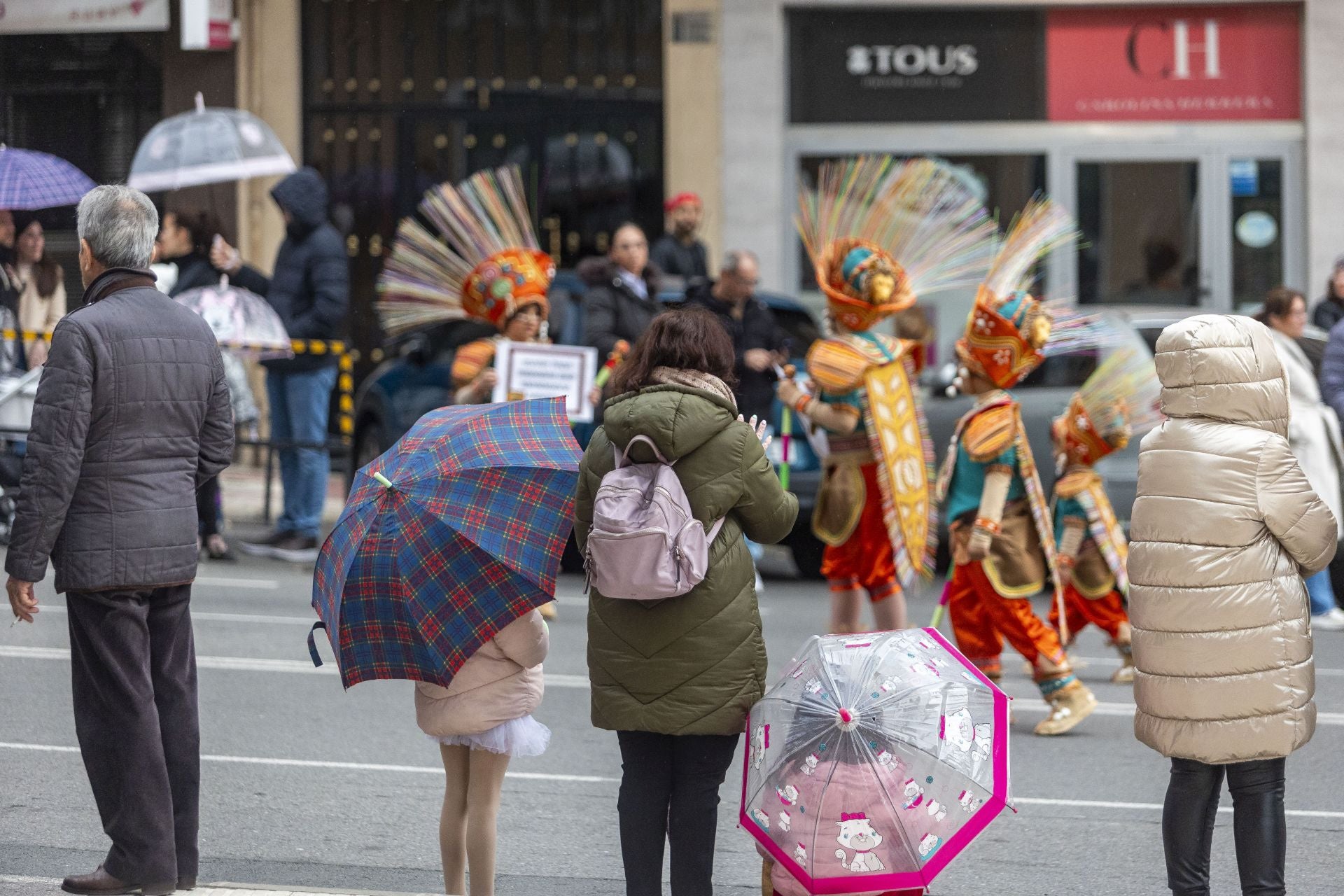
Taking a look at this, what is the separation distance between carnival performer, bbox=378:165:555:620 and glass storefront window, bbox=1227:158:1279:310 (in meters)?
8.85

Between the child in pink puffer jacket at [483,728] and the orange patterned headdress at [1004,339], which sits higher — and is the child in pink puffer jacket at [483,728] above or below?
below

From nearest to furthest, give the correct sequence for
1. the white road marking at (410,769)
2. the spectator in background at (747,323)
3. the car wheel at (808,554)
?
1. the white road marking at (410,769)
2. the spectator in background at (747,323)
3. the car wheel at (808,554)

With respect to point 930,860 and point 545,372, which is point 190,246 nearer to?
point 545,372

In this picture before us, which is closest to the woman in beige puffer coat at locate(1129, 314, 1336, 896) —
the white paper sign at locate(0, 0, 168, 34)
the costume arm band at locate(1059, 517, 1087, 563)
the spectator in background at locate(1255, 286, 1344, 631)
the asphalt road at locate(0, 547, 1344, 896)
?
the asphalt road at locate(0, 547, 1344, 896)

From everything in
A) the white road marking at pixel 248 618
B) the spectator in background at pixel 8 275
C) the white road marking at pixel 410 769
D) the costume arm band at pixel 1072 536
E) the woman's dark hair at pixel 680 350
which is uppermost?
the spectator in background at pixel 8 275

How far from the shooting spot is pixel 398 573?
4.83 m

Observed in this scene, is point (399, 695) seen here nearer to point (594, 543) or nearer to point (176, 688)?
point (176, 688)

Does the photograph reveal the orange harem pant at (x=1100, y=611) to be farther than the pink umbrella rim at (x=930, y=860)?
Yes

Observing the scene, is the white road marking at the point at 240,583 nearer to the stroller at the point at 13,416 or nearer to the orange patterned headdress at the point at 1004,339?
the stroller at the point at 13,416

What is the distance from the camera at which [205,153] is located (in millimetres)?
12359

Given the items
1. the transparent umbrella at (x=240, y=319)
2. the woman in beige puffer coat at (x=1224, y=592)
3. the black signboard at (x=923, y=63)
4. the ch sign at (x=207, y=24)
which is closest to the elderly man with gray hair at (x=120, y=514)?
the woman in beige puffer coat at (x=1224, y=592)

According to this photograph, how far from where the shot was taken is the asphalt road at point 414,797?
5828 millimetres

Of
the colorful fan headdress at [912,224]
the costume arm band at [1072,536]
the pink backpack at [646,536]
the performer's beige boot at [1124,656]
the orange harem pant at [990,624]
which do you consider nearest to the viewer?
the pink backpack at [646,536]

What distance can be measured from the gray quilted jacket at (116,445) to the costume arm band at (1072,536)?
459 centimetres
